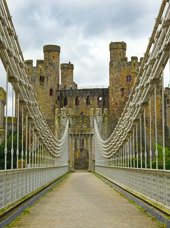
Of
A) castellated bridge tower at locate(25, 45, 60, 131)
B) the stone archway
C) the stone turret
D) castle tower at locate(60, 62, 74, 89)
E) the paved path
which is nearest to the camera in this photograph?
the paved path

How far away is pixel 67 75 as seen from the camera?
58.3 meters

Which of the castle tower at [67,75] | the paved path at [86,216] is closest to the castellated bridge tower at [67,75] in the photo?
→ the castle tower at [67,75]

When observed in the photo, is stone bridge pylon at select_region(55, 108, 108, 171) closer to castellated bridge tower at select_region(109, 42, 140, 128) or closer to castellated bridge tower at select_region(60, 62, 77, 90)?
castellated bridge tower at select_region(109, 42, 140, 128)

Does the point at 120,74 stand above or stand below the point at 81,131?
above

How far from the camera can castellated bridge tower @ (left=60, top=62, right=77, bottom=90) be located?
5831 centimetres

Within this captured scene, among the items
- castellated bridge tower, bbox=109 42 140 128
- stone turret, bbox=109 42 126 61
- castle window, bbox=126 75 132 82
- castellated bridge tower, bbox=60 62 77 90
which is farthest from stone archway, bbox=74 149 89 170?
castellated bridge tower, bbox=60 62 77 90

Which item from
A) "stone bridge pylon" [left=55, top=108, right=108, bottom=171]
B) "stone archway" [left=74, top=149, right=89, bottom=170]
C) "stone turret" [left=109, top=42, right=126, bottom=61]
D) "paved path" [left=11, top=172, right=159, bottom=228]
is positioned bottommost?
"stone archway" [left=74, top=149, right=89, bottom=170]

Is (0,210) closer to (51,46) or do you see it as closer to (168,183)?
(168,183)

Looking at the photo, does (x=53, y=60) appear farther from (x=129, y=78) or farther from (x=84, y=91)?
(x=129, y=78)

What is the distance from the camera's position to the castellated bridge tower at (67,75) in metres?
58.3

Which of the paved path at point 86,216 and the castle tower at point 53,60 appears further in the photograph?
the castle tower at point 53,60

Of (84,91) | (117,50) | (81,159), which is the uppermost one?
(117,50)

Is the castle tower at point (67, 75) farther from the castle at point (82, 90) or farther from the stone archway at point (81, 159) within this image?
the stone archway at point (81, 159)

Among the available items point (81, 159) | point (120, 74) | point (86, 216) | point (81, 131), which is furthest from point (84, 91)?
point (86, 216)
